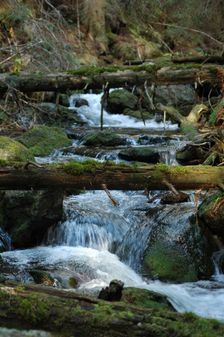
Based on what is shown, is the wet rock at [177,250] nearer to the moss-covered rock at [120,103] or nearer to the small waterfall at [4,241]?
the small waterfall at [4,241]

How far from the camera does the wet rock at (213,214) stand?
6.71 meters

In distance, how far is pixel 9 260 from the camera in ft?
22.6

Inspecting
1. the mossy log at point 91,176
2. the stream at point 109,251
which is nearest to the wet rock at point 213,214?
the stream at point 109,251

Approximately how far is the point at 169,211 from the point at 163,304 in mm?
3052

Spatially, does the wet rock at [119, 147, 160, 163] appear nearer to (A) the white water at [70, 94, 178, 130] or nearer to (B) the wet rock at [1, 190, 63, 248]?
(B) the wet rock at [1, 190, 63, 248]

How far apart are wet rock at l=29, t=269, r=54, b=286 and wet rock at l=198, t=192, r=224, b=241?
2273mm

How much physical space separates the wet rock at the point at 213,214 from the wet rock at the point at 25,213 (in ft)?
7.42

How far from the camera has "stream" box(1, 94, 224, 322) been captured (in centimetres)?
618

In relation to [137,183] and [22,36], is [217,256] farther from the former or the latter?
[22,36]

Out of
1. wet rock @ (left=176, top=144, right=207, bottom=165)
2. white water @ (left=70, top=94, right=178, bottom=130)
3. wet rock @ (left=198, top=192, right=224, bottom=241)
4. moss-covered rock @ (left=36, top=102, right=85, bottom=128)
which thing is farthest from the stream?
white water @ (left=70, top=94, right=178, bottom=130)

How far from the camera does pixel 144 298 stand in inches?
188

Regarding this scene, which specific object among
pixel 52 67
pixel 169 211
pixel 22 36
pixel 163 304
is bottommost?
pixel 163 304

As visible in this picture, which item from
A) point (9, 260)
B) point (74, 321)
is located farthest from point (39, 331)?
point (9, 260)

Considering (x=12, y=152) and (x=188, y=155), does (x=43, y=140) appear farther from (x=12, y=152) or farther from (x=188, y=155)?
(x=12, y=152)
